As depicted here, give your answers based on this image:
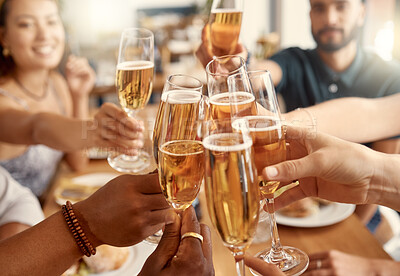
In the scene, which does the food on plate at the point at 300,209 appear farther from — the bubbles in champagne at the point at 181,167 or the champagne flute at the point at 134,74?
the bubbles in champagne at the point at 181,167

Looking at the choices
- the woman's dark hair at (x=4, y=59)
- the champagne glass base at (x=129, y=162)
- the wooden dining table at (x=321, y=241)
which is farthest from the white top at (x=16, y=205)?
the woman's dark hair at (x=4, y=59)

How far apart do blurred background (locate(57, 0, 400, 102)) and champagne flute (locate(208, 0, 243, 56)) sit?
51 centimetres

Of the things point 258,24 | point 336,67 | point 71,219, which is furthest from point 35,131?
point 258,24

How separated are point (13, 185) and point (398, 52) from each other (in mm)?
2555

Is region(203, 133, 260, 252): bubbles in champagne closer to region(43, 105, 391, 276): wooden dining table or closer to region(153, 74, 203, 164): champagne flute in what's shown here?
region(153, 74, 203, 164): champagne flute

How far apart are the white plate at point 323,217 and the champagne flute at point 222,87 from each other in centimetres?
61

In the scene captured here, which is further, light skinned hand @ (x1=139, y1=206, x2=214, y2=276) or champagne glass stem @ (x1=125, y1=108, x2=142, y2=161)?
champagne glass stem @ (x1=125, y1=108, x2=142, y2=161)

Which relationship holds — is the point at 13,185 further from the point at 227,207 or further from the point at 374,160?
the point at 374,160

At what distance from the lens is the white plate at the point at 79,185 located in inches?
62.3

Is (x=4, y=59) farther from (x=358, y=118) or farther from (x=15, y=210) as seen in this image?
(x=358, y=118)

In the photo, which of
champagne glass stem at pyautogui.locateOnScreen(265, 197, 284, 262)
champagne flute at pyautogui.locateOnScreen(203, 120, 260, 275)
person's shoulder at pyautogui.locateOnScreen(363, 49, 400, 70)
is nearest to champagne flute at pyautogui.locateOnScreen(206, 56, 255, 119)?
champagne flute at pyautogui.locateOnScreen(203, 120, 260, 275)

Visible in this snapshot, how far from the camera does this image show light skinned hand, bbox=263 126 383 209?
77 cm

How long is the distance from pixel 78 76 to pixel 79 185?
885 millimetres

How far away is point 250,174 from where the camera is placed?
71 cm
